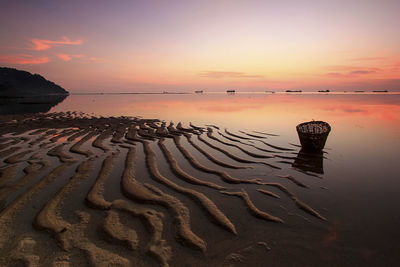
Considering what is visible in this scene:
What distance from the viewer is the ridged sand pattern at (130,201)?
9.10ft

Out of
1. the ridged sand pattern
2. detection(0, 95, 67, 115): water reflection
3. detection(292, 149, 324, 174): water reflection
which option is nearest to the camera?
the ridged sand pattern

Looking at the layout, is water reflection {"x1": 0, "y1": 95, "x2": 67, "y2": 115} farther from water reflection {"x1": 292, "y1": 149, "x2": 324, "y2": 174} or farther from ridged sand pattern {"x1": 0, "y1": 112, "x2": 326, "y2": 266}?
water reflection {"x1": 292, "y1": 149, "x2": 324, "y2": 174}

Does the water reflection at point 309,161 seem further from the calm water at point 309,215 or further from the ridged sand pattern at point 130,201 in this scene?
the ridged sand pattern at point 130,201

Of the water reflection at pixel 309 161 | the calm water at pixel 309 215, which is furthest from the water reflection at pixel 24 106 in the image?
the water reflection at pixel 309 161

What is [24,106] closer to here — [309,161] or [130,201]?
[130,201]

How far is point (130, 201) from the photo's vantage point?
4.08m

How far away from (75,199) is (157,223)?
198cm

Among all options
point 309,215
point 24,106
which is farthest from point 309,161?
point 24,106

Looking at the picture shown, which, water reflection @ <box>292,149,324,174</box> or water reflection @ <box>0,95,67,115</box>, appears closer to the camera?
water reflection @ <box>292,149,324,174</box>

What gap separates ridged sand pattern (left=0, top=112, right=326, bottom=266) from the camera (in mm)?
2773

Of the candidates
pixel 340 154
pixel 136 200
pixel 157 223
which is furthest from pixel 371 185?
pixel 136 200

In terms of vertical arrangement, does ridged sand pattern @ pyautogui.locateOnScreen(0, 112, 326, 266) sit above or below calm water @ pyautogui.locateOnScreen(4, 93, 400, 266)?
above

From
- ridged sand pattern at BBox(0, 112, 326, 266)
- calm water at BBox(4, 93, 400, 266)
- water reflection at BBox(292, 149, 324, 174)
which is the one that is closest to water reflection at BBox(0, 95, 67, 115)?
ridged sand pattern at BBox(0, 112, 326, 266)

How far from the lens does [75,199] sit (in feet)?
13.5
